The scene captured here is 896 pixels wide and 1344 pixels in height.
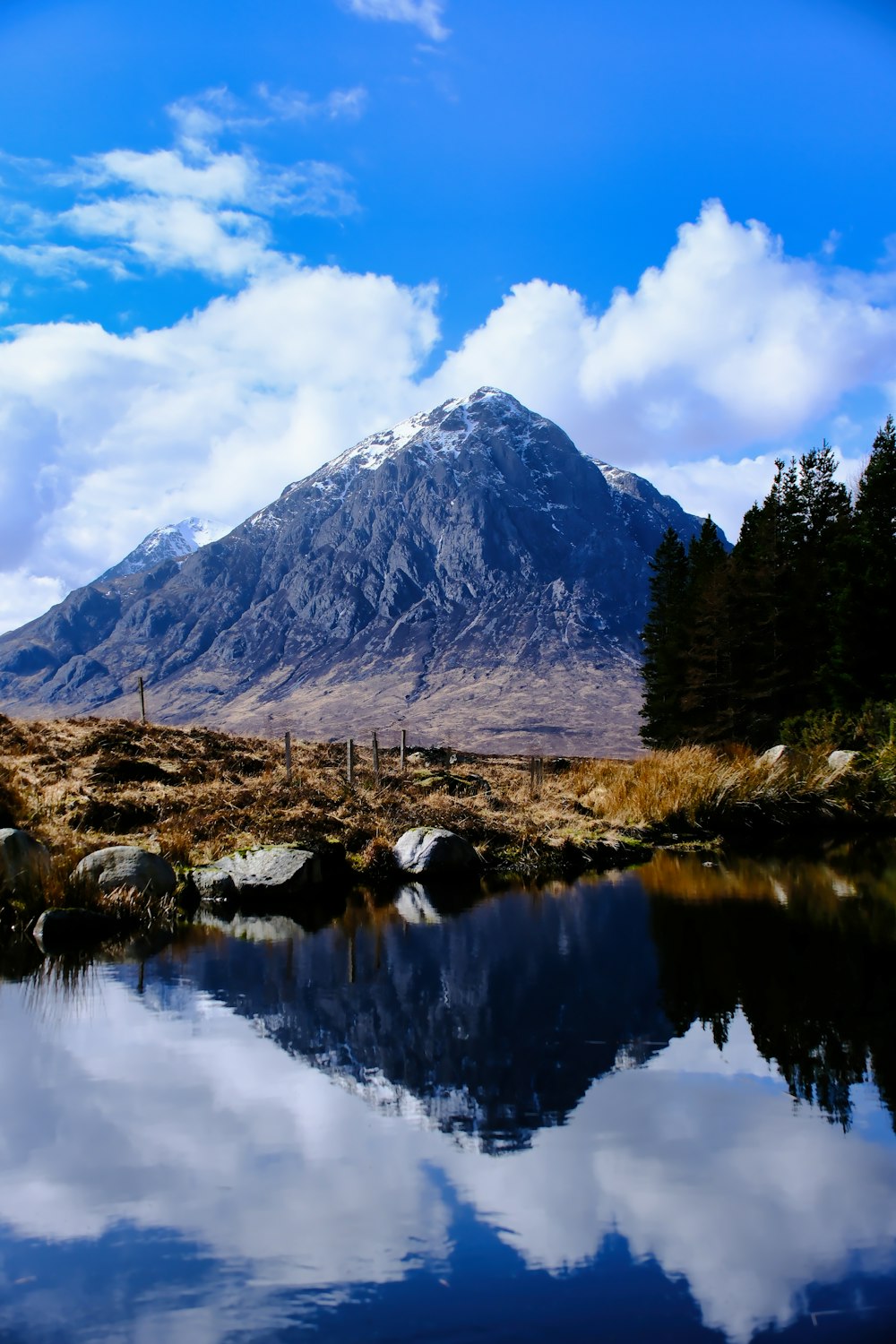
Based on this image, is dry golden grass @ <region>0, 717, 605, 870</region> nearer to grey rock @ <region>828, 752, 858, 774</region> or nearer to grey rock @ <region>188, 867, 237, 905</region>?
grey rock @ <region>188, 867, 237, 905</region>

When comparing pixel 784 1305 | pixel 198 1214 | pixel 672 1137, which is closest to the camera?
pixel 784 1305

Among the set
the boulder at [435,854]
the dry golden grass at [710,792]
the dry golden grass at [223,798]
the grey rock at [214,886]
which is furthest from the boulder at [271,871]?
the dry golden grass at [710,792]

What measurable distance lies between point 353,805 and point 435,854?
3466 mm

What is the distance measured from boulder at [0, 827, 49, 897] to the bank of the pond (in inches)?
3.3

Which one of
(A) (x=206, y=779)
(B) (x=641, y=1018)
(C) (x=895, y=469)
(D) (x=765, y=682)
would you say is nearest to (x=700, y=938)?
(B) (x=641, y=1018)

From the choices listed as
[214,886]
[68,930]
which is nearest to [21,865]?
[68,930]

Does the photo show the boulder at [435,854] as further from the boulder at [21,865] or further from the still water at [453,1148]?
the still water at [453,1148]

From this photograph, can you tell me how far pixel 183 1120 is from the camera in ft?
27.4

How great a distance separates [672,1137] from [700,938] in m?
7.28

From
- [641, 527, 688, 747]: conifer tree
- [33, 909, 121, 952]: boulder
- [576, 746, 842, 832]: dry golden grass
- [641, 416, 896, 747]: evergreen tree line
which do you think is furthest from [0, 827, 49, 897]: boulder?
[641, 527, 688, 747]: conifer tree

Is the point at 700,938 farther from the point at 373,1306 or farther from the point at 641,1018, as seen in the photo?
the point at 373,1306

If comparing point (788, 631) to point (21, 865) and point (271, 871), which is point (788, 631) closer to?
point (271, 871)

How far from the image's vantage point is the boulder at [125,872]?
669 inches

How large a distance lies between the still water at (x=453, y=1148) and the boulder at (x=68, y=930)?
160 centimetres
